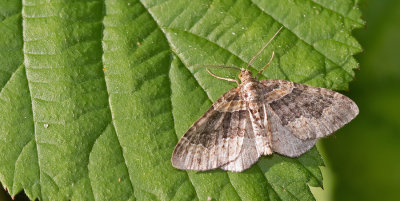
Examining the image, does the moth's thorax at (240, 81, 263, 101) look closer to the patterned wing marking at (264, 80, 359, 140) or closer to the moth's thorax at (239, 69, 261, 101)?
the moth's thorax at (239, 69, 261, 101)

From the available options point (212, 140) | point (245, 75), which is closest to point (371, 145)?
point (245, 75)

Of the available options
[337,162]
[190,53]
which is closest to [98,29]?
[190,53]

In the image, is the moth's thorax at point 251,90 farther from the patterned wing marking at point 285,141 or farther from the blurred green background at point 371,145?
the blurred green background at point 371,145

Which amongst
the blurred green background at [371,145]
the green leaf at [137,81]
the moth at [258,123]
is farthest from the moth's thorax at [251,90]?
the blurred green background at [371,145]

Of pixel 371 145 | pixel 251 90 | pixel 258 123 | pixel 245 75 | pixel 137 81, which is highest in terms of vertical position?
pixel 245 75

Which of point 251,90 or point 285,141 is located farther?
point 251,90

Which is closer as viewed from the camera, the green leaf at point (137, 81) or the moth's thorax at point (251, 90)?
the green leaf at point (137, 81)

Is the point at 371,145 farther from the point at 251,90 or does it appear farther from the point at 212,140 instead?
the point at 212,140
